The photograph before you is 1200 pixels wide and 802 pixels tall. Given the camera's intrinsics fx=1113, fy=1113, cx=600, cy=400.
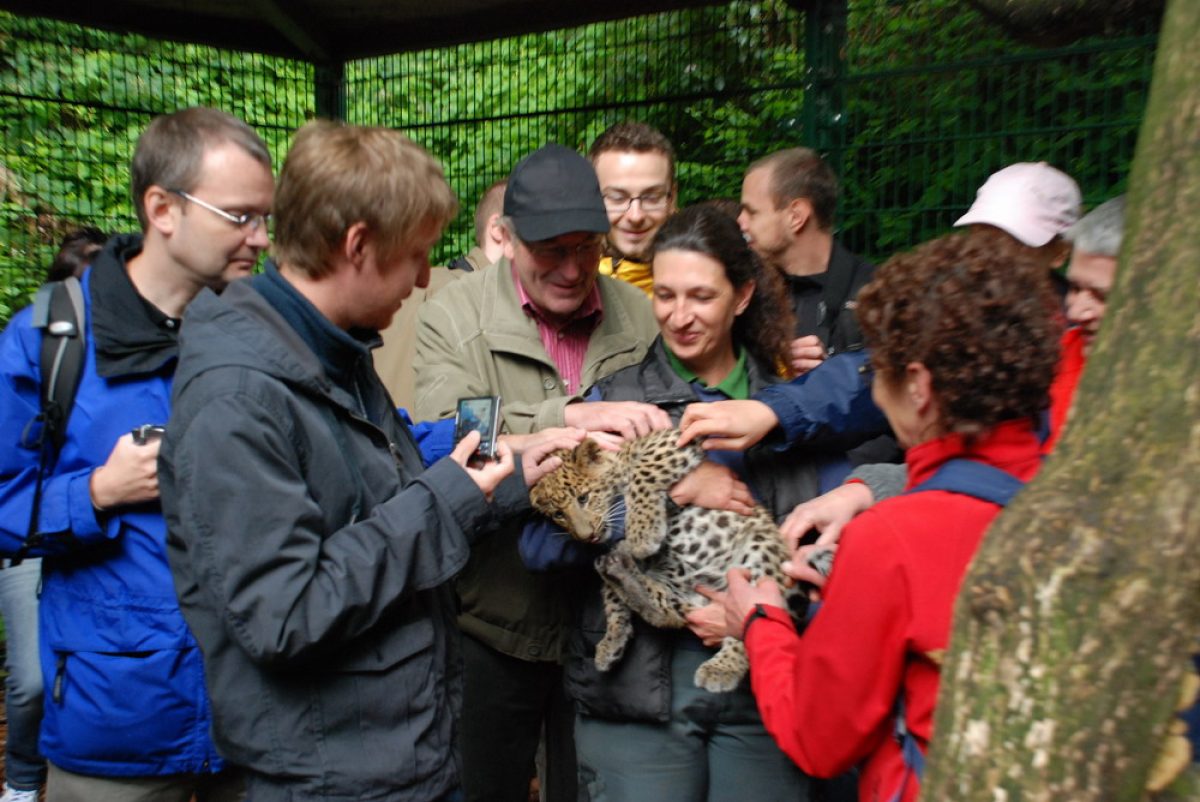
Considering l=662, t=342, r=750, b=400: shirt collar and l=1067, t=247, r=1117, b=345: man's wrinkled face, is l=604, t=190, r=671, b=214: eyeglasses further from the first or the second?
l=1067, t=247, r=1117, b=345: man's wrinkled face

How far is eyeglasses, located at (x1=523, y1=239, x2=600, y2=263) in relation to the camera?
3459 millimetres

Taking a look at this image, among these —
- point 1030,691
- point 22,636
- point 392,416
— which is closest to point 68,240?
point 22,636

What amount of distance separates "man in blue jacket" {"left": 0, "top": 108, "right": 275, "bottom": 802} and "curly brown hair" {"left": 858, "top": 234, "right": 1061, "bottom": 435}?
1.70 meters

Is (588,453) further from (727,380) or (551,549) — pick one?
(727,380)

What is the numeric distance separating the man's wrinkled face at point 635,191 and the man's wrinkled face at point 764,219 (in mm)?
542

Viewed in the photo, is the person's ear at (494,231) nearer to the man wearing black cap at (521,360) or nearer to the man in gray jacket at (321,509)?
the man wearing black cap at (521,360)

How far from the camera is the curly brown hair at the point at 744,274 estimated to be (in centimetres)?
327

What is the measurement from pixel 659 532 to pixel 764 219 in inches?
102

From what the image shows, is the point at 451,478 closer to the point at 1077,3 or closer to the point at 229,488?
the point at 229,488

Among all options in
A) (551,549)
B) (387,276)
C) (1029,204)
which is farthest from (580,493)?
(1029,204)

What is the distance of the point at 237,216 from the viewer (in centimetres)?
291

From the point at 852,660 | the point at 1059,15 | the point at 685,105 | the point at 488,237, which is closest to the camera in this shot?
the point at 852,660

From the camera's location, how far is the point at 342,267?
7.79 ft

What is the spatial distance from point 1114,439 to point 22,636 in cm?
438
